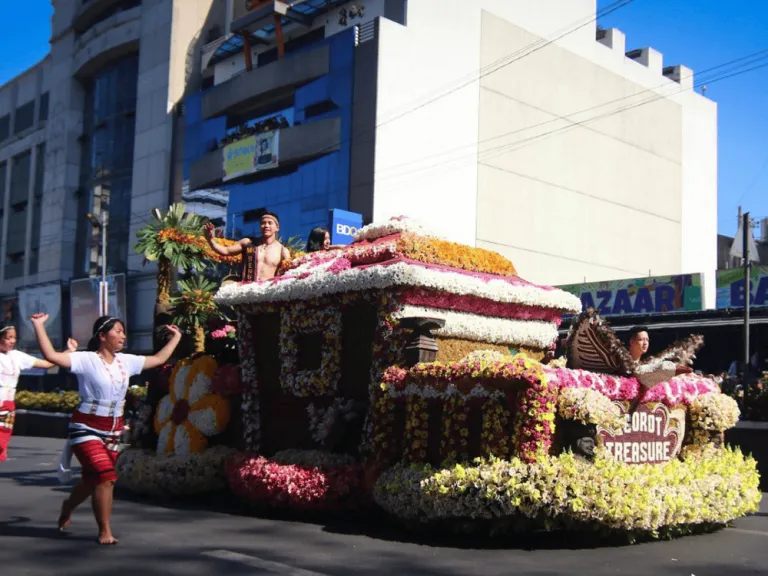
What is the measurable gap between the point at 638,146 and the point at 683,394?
43.2 metres

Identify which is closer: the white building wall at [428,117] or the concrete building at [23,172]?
the white building wall at [428,117]

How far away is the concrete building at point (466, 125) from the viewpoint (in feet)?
128

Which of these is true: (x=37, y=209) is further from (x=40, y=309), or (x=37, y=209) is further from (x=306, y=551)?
(x=306, y=551)

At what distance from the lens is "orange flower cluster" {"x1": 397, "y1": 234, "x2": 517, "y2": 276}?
29.4 ft

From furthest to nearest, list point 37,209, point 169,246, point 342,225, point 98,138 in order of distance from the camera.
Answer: point 37,209
point 98,138
point 342,225
point 169,246

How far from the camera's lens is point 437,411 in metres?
8.13

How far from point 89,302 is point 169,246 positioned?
127 ft

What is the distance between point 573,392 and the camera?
7426mm

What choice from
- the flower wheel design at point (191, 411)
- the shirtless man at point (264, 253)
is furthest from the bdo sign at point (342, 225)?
the flower wheel design at point (191, 411)

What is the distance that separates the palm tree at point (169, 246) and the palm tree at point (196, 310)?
36cm

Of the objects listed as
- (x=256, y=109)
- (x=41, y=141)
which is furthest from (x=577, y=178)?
(x=41, y=141)

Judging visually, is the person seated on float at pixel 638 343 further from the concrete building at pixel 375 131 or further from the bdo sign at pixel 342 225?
the concrete building at pixel 375 131

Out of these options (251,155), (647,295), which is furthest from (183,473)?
(251,155)

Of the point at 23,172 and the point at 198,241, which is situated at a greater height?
the point at 23,172
